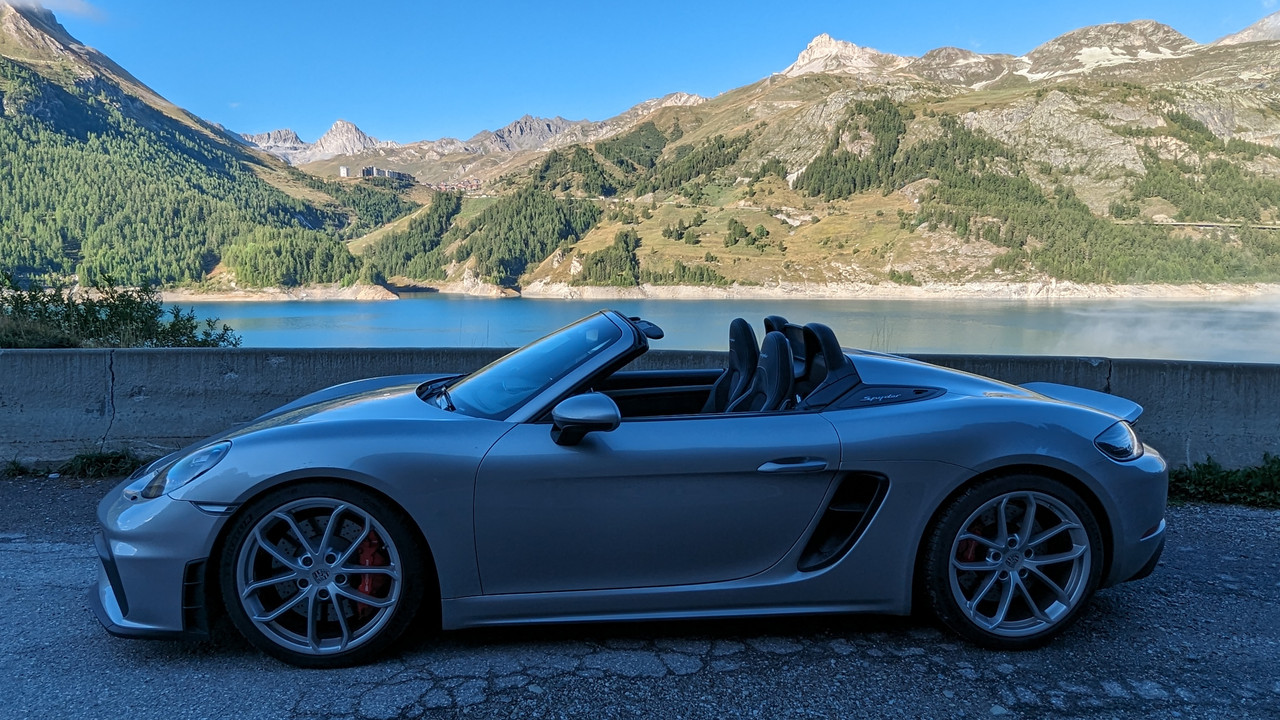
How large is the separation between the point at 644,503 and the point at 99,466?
→ 15.5ft

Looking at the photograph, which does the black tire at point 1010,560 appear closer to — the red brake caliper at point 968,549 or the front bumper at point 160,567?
the red brake caliper at point 968,549

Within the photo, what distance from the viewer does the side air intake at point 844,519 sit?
274 cm

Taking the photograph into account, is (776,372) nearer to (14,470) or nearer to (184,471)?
(184,471)

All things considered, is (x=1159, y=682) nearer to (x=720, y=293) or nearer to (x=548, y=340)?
(x=548, y=340)

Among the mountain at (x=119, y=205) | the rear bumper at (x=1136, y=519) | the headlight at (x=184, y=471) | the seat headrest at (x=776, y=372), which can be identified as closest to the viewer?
the headlight at (x=184, y=471)

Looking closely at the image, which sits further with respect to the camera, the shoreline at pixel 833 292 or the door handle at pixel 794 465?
the shoreline at pixel 833 292

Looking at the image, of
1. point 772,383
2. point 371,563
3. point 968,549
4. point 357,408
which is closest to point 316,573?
point 371,563

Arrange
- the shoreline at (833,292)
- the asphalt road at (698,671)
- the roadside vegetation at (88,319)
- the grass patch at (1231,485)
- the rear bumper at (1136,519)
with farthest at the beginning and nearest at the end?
1. the shoreline at (833,292)
2. the roadside vegetation at (88,319)
3. the grass patch at (1231,485)
4. the rear bumper at (1136,519)
5. the asphalt road at (698,671)

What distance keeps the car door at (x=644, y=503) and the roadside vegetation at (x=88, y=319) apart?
642 cm

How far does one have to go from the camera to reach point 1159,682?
2559mm

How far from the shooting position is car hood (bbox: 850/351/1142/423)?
3.08m

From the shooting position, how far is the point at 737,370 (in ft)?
12.1

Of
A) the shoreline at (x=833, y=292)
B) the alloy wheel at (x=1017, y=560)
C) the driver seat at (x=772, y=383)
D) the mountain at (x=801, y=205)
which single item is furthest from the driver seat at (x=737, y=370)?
the mountain at (x=801, y=205)

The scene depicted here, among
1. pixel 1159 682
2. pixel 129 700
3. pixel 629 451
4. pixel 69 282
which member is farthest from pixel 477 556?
pixel 69 282
